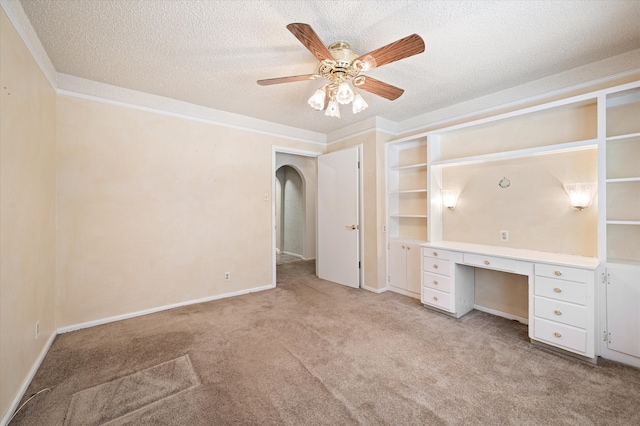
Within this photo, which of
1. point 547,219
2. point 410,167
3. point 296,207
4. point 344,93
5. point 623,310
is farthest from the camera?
point 296,207

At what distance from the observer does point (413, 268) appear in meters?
3.68

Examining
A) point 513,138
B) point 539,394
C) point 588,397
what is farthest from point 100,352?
point 513,138

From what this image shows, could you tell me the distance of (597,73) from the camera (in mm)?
2436

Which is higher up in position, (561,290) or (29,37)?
(29,37)

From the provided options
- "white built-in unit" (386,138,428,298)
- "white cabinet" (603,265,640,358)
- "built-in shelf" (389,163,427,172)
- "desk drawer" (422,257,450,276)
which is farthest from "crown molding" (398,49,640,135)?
"desk drawer" (422,257,450,276)

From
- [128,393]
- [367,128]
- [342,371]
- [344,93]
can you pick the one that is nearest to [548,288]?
[342,371]

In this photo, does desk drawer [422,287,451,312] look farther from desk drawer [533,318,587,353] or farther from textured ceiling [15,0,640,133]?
textured ceiling [15,0,640,133]

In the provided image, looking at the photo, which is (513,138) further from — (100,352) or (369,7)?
(100,352)

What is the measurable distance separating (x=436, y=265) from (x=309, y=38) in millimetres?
2681

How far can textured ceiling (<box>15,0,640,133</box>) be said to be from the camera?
5.83 ft

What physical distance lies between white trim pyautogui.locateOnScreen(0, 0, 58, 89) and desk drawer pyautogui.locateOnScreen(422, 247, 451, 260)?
157 inches

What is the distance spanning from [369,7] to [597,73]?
2.31 meters

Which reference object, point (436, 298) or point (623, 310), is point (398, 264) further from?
point (623, 310)

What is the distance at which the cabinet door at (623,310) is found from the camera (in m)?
2.09
